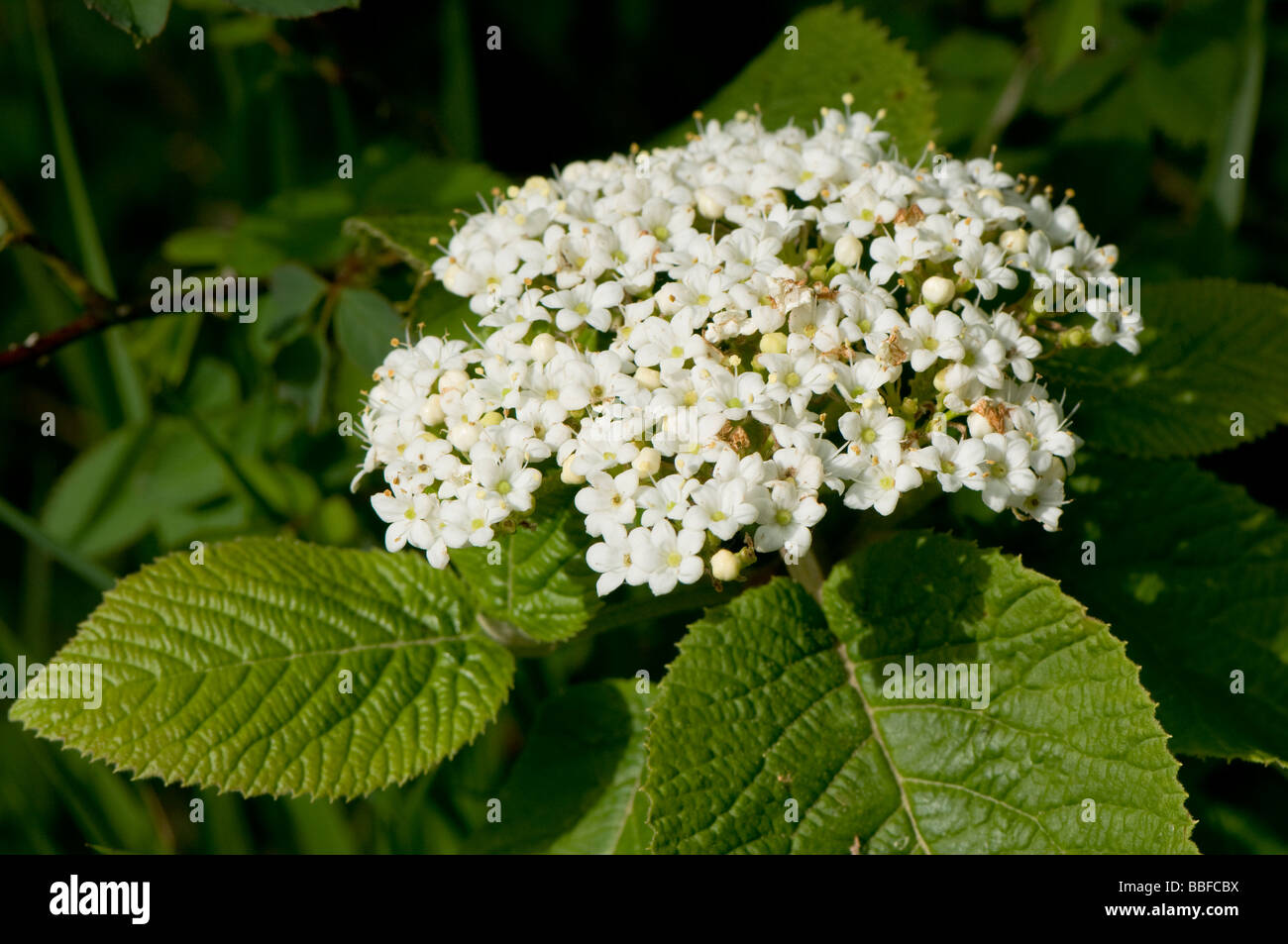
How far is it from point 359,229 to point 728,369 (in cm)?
124

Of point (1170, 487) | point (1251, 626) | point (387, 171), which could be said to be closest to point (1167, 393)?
point (1170, 487)

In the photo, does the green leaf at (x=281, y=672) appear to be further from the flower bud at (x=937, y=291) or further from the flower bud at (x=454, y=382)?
the flower bud at (x=937, y=291)

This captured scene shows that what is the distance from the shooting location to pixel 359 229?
2600 mm

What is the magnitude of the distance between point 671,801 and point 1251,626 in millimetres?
1359

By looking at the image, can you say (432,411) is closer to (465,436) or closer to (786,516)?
(465,436)

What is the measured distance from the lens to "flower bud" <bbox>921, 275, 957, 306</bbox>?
1835mm

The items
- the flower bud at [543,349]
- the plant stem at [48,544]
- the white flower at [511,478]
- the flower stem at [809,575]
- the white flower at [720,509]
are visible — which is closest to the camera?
the white flower at [720,509]

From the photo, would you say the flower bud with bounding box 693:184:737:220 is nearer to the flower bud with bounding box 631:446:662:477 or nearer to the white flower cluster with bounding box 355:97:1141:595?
the white flower cluster with bounding box 355:97:1141:595

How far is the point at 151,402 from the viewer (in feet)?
11.2

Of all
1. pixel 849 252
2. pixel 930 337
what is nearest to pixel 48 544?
pixel 849 252

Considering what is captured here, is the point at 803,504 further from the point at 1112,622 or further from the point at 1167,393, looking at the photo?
the point at 1167,393

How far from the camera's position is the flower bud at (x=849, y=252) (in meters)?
1.91

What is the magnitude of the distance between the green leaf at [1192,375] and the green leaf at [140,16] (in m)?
1.96

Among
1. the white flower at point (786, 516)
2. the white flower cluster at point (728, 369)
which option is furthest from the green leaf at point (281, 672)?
the white flower at point (786, 516)
